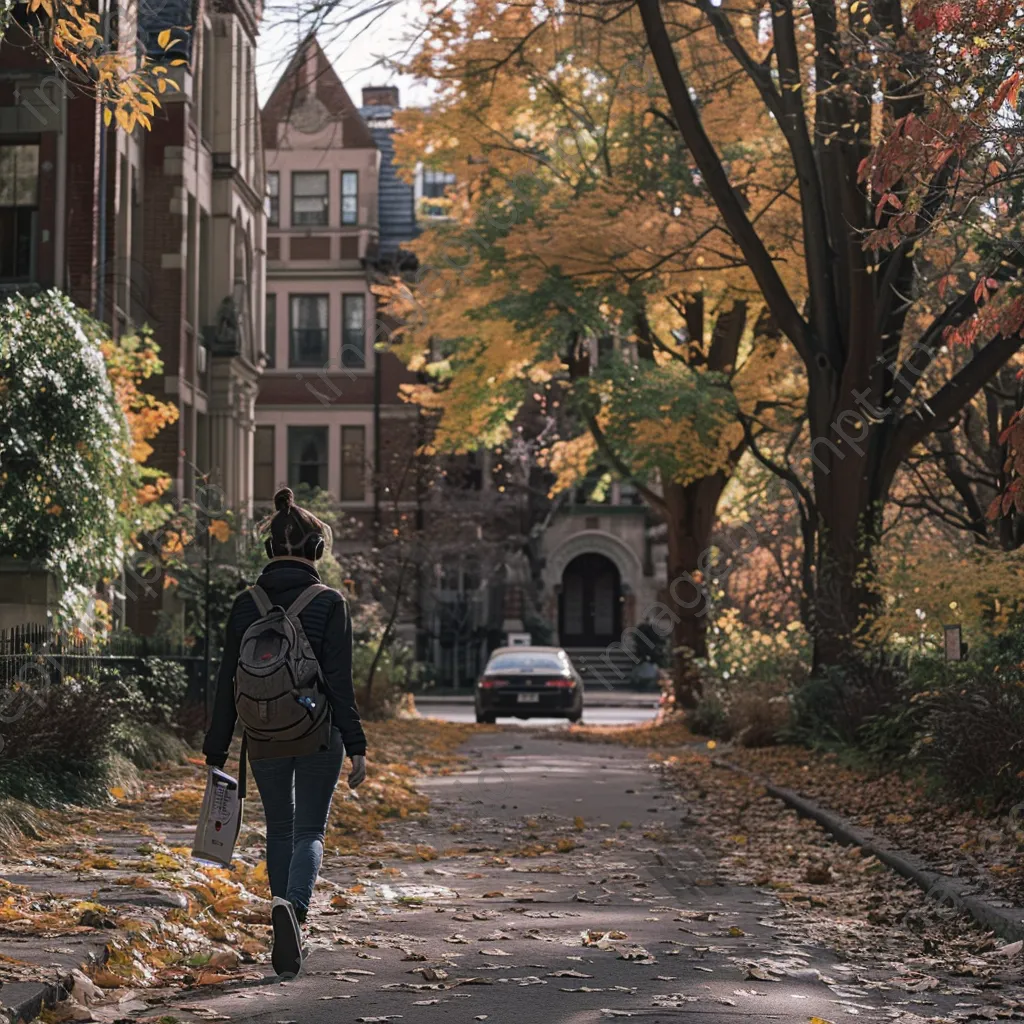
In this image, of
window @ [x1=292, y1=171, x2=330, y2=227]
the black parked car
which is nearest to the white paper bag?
the black parked car

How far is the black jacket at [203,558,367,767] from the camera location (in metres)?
7.73

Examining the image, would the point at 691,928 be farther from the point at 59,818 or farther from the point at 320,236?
the point at 320,236

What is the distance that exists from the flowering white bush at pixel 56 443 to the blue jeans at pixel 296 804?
30.8 feet

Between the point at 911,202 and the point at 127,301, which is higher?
the point at 127,301

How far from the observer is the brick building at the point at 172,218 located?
24.0 metres

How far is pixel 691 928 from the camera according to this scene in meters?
9.25

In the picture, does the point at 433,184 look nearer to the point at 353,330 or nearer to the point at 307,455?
the point at 353,330

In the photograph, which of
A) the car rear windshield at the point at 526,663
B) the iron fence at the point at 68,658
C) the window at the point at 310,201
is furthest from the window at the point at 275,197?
the iron fence at the point at 68,658

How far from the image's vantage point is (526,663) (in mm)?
33844

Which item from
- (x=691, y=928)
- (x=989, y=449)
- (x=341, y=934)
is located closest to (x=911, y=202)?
(x=691, y=928)

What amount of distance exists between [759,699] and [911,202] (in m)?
14.3

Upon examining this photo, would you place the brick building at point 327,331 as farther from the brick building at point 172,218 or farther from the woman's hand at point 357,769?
the woman's hand at point 357,769

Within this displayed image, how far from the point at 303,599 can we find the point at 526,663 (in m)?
26.3

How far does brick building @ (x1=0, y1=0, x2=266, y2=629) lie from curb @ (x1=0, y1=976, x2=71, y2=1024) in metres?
15.8
